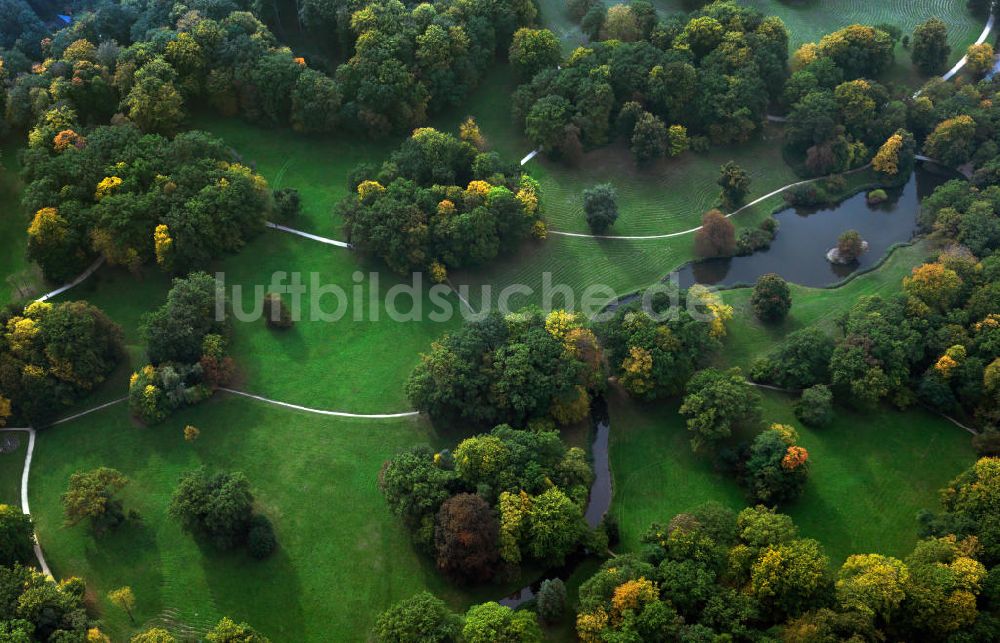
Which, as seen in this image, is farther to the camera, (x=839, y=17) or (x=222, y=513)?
(x=839, y=17)

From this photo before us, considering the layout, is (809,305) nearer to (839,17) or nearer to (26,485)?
(839,17)

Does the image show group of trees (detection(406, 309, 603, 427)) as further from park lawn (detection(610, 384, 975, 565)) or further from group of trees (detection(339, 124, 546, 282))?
A: group of trees (detection(339, 124, 546, 282))

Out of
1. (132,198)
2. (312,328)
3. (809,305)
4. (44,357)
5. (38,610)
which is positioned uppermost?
(132,198)

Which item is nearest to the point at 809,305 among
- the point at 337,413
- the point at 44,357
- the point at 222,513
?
the point at 337,413

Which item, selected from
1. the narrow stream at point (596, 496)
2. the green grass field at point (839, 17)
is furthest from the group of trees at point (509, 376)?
the green grass field at point (839, 17)

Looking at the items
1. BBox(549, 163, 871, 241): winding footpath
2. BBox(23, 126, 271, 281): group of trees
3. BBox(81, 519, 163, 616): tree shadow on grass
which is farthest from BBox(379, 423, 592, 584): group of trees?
BBox(23, 126, 271, 281): group of trees

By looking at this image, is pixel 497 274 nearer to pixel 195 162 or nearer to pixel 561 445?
pixel 561 445

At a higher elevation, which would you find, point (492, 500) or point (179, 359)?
point (179, 359)
